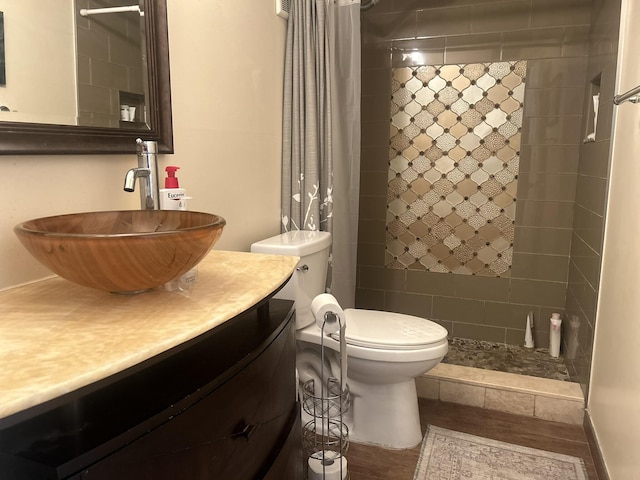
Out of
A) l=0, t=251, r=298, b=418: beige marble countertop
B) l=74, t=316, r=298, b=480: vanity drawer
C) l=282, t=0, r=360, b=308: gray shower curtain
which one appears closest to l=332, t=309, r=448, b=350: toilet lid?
l=282, t=0, r=360, b=308: gray shower curtain

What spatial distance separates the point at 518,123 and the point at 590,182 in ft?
2.06

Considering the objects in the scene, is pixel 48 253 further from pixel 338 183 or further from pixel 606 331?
pixel 606 331

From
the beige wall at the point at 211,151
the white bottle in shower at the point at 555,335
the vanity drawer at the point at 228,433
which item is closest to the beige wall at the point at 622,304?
the white bottle in shower at the point at 555,335

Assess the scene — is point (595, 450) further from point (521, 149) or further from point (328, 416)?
point (521, 149)

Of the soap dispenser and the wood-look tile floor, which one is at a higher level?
the soap dispenser

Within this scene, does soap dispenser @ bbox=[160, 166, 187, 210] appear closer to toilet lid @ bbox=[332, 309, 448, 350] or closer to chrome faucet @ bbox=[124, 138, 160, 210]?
chrome faucet @ bbox=[124, 138, 160, 210]

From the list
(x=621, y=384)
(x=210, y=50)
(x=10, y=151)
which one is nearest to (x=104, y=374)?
(x=10, y=151)

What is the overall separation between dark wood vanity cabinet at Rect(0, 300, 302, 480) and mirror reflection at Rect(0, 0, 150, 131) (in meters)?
→ 0.62

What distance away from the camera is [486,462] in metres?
1.96

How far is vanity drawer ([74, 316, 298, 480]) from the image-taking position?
762 millimetres

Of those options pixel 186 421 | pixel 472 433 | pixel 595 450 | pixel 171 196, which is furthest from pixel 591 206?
pixel 186 421

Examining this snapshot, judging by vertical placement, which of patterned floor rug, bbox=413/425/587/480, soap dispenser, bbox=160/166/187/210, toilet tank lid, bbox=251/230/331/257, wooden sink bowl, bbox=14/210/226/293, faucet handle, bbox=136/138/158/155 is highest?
faucet handle, bbox=136/138/158/155

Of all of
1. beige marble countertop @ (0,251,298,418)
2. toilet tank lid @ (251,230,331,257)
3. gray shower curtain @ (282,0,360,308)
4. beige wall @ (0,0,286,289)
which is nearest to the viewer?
beige marble countertop @ (0,251,298,418)

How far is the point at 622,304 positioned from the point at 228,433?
1409mm
